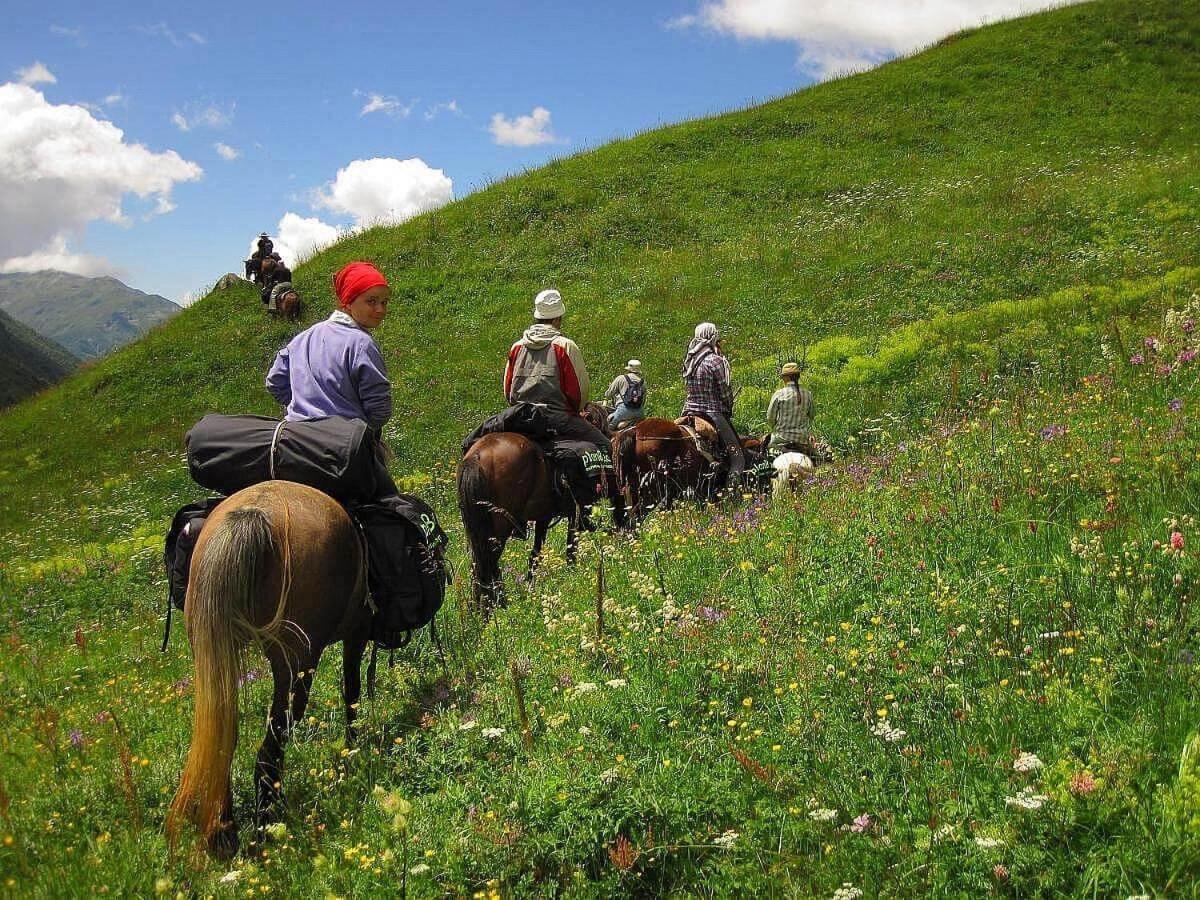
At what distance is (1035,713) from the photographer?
3475 mm

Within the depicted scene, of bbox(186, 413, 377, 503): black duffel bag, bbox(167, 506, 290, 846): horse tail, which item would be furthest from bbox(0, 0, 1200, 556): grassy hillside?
bbox(167, 506, 290, 846): horse tail

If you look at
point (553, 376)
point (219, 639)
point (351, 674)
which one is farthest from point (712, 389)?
point (219, 639)

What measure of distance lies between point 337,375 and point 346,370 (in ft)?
0.24

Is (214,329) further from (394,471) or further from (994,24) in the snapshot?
(994,24)

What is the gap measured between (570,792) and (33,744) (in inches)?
198

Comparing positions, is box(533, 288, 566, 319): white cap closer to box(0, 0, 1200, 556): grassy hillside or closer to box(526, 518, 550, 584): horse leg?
box(526, 518, 550, 584): horse leg

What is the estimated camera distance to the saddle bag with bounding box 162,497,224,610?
5.25 metres

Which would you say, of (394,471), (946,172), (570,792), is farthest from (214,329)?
(570,792)

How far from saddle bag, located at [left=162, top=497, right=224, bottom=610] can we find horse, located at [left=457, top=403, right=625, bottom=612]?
318 centimetres

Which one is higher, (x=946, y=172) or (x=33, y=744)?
(x=946, y=172)

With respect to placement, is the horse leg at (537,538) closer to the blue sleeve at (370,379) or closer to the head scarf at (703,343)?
the blue sleeve at (370,379)

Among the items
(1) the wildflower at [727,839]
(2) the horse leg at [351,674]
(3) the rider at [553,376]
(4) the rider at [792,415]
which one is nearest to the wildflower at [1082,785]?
(1) the wildflower at [727,839]

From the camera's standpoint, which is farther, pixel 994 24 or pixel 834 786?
pixel 994 24

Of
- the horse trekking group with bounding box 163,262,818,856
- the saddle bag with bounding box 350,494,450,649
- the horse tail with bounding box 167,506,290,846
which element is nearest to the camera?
the horse tail with bounding box 167,506,290,846
